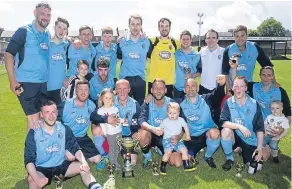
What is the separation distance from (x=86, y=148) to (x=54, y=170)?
1.04 m

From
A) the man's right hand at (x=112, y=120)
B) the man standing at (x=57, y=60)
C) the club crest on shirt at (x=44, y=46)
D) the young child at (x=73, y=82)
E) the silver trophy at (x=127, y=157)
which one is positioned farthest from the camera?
the man standing at (x=57, y=60)

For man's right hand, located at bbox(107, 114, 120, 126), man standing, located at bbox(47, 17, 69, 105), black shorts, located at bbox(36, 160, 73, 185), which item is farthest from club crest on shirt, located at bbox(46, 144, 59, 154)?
man standing, located at bbox(47, 17, 69, 105)

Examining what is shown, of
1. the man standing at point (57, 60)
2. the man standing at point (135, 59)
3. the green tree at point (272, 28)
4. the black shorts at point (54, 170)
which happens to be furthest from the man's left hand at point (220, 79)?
the green tree at point (272, 28)

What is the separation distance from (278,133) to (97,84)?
3574 mm

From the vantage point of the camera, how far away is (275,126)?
18.6 ft

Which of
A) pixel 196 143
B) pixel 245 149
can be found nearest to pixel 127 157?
pixel 196 143

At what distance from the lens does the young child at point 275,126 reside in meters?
5.66

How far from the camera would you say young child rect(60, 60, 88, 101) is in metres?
5.81

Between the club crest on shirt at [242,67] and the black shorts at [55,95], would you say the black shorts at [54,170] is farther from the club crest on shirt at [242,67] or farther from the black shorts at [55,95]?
the club crest on shirt at [242,67]

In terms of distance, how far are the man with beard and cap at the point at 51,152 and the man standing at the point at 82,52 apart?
7.24 feet

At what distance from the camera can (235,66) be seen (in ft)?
20.4

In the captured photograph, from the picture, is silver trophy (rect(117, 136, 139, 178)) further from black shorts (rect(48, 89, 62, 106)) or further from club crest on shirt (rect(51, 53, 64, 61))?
club crest on shirt (rect(51, 53, 64, 61))

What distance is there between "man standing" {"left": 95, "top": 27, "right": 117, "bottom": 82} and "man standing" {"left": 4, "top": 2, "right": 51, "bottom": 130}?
4.52ft

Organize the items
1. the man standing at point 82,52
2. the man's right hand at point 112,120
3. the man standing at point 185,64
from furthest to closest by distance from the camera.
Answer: the man standing at point 185,64 < the man standing at point 82,52 < the man's right hand at point 112,120
